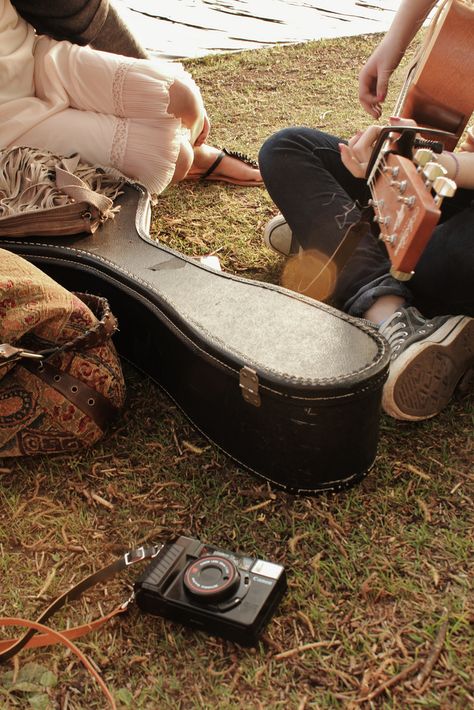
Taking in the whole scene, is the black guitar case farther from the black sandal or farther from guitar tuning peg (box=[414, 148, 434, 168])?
the black sandal

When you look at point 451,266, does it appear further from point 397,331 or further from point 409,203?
point 409,203

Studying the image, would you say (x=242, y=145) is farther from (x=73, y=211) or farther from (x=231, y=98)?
(x=73, y=211)

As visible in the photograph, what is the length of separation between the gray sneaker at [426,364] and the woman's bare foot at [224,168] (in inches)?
49.4

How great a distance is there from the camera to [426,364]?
1.52 m

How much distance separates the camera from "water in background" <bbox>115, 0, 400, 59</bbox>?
15.0ft

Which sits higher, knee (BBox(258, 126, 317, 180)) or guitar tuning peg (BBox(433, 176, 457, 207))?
guitar tuning peg (BBox(433, 176, 457, 207))

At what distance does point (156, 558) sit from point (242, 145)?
2312mm

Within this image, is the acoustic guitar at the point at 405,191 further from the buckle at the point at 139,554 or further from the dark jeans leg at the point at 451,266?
the buckle at the point at 139,554

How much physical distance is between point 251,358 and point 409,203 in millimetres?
420

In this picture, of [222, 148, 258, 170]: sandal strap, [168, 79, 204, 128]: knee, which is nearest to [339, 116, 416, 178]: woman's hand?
[168, 79, 204, 128]: knee

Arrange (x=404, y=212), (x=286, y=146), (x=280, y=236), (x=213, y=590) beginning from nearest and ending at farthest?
(x=213, y=590)
(x=404, y=212)
(x=286, y=146)
(x=280, y=236)

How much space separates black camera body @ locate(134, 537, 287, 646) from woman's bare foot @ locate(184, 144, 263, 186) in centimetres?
177

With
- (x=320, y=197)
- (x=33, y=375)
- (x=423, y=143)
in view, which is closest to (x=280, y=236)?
(x=320, y=197)

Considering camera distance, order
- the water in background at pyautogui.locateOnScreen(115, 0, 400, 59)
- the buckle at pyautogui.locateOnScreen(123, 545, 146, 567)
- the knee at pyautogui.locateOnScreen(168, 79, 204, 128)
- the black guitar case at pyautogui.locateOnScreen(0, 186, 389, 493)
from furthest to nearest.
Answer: the water in background at pyautogui.locateOnScreen(115, 0, 400, 59)
the knee at pyautogui.locateOnScreen(168, 79, 204, 128)
the black guitar case at pyautogui.locateOnScreen(0, 186, 389, 493)
the buckle at pyautogui.locateOnScreen(123, 545, 146, 567)
